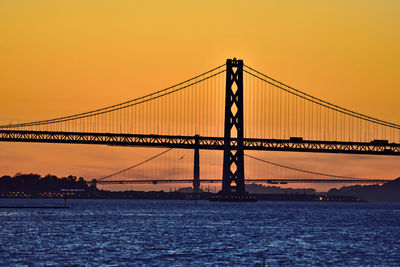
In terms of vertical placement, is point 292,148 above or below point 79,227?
above

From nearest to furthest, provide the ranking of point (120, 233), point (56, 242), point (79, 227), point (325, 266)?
point (325, 266) → point (56, 242) → point (120, 233) → point (79, 227)

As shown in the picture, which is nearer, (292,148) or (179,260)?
(179,260)

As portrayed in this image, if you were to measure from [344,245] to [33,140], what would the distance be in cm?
7902

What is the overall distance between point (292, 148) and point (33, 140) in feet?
123

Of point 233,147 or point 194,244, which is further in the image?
point 233,147

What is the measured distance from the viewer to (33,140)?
130250mm

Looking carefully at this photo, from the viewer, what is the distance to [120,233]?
66062 mm

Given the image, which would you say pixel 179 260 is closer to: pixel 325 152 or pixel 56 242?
pixel 56 242

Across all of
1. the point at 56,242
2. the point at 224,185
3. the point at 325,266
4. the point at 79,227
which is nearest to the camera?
the point at 325,266

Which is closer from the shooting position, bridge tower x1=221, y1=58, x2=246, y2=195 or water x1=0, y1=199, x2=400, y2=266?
water x1=0, y1=199, x2=400, y2=266

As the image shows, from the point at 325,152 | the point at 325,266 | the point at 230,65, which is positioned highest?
the point at 230,65

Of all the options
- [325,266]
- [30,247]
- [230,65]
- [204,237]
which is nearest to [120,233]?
[204,237]

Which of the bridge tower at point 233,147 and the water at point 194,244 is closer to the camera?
the water at point 194,244

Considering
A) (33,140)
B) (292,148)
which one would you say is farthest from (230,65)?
(33,140)
